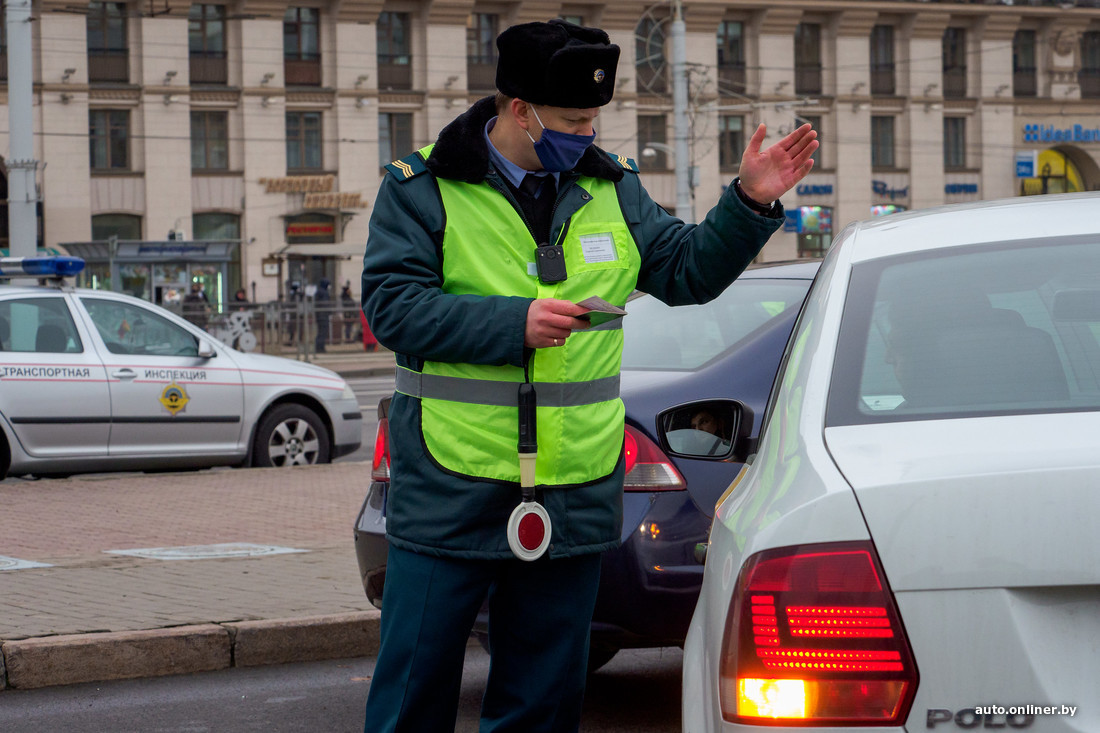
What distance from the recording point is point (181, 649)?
5508 millimetres

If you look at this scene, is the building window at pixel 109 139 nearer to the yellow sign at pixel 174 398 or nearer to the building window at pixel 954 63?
the building window at pixel 954 63

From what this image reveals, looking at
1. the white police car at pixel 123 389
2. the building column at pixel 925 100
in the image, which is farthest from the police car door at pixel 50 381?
the building column at pixel 925 100

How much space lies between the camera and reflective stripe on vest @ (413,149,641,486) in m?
2.84

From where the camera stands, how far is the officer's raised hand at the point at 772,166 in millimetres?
2951

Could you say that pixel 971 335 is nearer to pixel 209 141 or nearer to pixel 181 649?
pixel 181 649

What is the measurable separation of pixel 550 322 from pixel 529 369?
6.8 inches

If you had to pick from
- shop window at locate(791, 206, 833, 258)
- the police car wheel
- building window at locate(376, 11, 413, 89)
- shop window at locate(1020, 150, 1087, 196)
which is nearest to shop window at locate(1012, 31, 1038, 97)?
shop window at locate(1020, 150, 1087, 196)

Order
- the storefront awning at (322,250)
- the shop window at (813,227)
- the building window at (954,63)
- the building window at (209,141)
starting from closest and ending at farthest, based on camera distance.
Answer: the storefront awning at (322,250) → the building window at (209,141) → the shop window at (813,227) → the building window at (954,63)

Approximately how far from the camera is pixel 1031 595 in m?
1.90

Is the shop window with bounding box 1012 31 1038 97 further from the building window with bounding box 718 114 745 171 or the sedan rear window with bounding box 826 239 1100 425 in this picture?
the sedan rear window with bounding box 826 239 1100 425

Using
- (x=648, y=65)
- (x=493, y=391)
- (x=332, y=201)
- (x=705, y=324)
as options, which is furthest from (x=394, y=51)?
(x=493, y=391)

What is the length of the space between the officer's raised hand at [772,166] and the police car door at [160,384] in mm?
8337

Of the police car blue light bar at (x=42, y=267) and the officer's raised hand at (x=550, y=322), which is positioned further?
the police car blue light bar at (x=42, y=267)

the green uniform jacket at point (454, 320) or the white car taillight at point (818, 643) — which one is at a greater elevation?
the green uniform jacket at point (454, 320)
